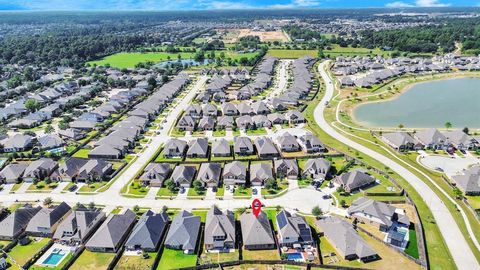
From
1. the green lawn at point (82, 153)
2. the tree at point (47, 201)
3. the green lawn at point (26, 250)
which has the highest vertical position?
the green lawn at point (82, 153)

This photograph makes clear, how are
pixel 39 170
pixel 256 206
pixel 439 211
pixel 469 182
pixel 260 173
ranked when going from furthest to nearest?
pixel 39 170 < pixel 260 173 < pixel 469 182 < pixel 256 206 < pixel 439 211

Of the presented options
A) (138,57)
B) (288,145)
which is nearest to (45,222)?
(288,145)

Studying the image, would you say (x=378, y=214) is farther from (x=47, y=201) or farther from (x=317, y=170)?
(x=47, y=201)

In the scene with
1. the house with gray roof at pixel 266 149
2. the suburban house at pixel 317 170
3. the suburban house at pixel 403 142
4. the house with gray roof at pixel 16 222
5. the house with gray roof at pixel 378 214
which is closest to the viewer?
the house with gray roof at pixel 16 222

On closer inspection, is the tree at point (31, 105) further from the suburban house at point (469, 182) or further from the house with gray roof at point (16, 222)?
the suburban house at point (469, 182)

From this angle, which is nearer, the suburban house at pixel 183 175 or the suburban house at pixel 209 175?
the suburban house at pixel 209 175

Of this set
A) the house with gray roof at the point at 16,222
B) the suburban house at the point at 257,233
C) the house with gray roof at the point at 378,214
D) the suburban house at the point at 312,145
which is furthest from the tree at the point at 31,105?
the house with gray roof at the point at 378,214
